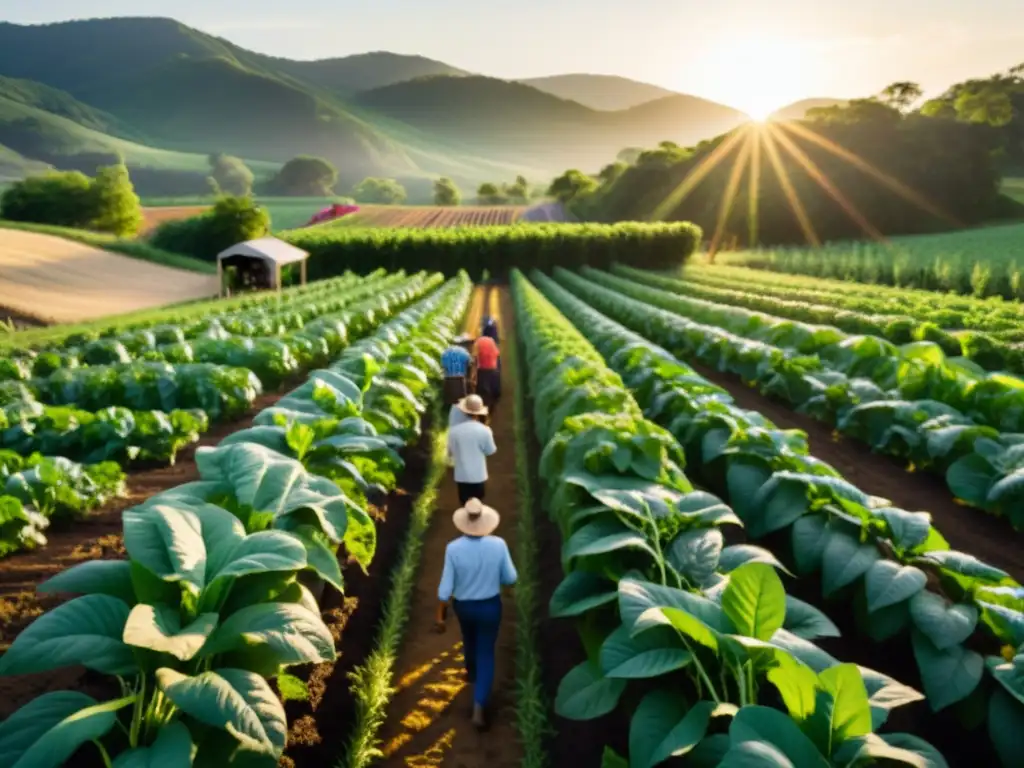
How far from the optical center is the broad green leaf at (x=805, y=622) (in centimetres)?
341

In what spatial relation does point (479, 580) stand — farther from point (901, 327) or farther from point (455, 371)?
point (901, 327)

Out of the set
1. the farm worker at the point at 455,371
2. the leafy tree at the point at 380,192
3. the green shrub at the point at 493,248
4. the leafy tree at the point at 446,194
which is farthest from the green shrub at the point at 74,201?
the leafy tree at the point at 380,192

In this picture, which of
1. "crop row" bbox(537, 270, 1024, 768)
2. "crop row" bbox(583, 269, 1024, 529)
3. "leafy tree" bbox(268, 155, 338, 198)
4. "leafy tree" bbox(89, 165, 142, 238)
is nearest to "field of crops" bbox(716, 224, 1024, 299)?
"crop row" bbox(583, 269, 1024, 529)

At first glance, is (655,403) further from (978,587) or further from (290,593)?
(290,593)

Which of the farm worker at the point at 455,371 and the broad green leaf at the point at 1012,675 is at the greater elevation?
the broad green leaf at the point at 1012,675

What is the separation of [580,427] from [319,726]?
2921 millimetres

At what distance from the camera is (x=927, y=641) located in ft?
12.3

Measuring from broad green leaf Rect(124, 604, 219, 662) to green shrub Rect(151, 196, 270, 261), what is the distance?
53.2 meters

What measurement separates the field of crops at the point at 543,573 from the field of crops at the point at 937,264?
24059 mm

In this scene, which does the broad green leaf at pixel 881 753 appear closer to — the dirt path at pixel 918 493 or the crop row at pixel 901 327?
the dirt path at pixel 918 493

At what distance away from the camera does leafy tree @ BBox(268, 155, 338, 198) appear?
15062 cm

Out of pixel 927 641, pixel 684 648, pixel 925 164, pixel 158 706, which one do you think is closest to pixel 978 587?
pixel 927 641

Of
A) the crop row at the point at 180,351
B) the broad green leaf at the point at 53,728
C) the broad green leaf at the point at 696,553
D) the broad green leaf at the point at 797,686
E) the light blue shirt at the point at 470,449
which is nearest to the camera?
A: the broad green leaf at the point at 53,728

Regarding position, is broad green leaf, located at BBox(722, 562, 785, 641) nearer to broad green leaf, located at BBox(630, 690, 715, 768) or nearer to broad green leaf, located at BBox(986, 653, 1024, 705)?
broad green leaf, located at BBox(630, 690, 715, 768)
